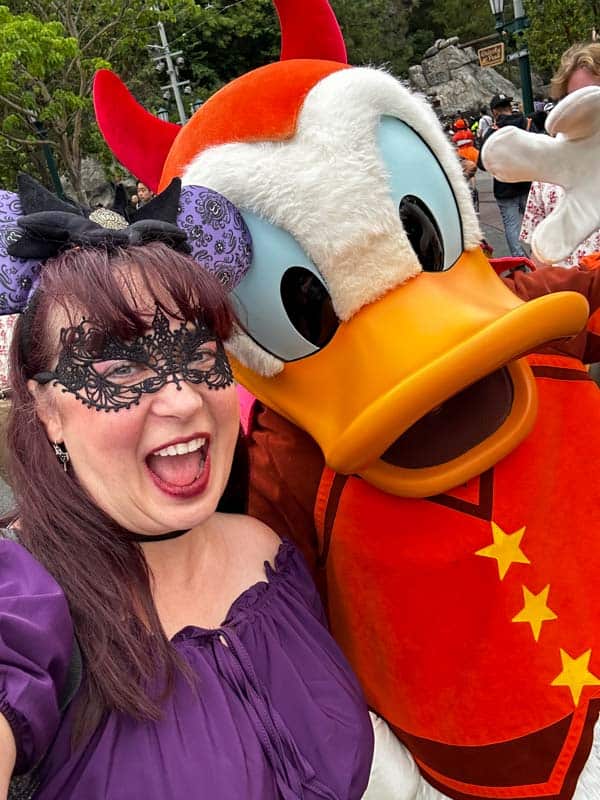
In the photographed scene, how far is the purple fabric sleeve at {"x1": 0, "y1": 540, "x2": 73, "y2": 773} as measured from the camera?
0.84 meters

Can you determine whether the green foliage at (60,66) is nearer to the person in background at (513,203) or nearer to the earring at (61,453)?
the person in background at (513,203)

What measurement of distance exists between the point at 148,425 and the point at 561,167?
107 centimetres

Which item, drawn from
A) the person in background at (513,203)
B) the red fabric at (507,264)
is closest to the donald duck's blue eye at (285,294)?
the red fabric at (507,264)

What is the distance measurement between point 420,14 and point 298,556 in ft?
114

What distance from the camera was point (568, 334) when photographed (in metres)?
1.11

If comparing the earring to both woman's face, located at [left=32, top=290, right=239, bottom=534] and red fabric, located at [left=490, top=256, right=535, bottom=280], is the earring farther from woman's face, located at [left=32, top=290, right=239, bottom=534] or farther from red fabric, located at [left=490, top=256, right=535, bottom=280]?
red fabric, located at [left=490, top=256, right=535, bottom=280]

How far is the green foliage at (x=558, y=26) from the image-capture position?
8.71 meters

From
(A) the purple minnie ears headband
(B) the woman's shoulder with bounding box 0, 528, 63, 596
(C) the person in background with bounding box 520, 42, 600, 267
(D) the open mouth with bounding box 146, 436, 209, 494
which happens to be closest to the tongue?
(D) the open mouth with bounding box 146, 436, 209, 494

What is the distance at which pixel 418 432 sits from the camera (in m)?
1.27

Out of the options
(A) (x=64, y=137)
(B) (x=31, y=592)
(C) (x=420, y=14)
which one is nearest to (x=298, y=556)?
(B) (x=31, y=592)

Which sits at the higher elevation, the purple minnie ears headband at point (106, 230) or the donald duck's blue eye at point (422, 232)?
the purple minnie ears headband at point (106, 230)

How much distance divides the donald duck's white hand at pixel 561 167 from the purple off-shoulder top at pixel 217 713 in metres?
0.93

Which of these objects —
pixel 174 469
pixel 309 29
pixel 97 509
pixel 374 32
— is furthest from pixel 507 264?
pixel 374 32

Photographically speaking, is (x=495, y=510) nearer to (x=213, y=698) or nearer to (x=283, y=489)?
(x=283, y=489)
